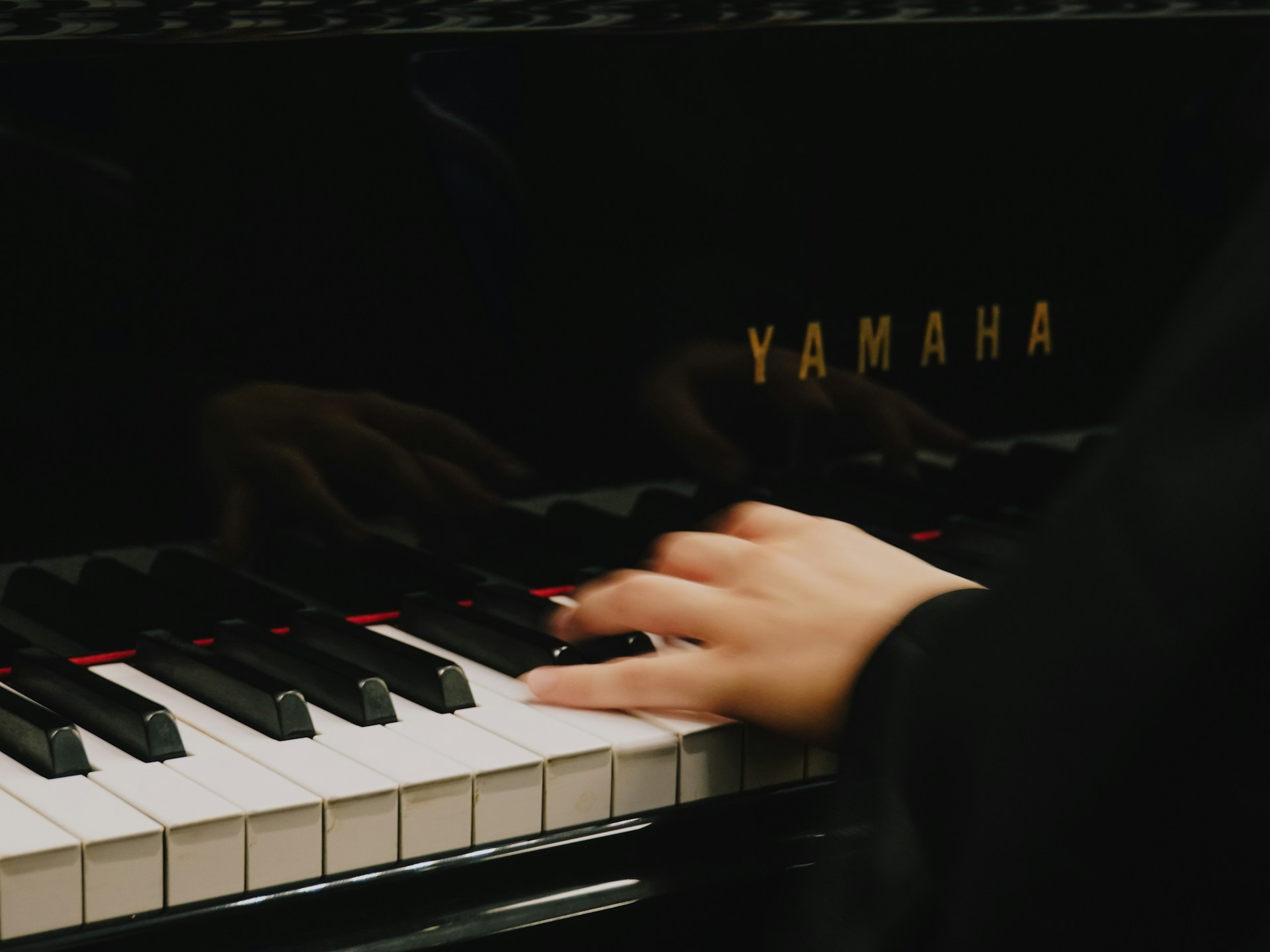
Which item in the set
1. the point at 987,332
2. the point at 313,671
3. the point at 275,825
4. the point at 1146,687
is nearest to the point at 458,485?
the point at 313,671

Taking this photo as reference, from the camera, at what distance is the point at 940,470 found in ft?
5.58

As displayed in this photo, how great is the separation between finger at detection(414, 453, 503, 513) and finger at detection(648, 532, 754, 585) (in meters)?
0.17

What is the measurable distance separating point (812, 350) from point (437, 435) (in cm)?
40

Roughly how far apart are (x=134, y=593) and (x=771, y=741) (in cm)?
52

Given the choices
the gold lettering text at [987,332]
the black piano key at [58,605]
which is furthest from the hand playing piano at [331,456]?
the gold lettering text at [987,332]

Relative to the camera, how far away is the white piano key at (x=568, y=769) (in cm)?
110

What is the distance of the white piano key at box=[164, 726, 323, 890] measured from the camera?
99 centimetres

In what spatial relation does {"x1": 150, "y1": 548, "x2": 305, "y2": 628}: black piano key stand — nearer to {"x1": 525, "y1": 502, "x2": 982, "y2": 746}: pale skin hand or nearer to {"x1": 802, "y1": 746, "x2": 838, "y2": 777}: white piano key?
{"x1": 525, "y1": 502, "x2": 982, "y2": 746}: pale skin hand

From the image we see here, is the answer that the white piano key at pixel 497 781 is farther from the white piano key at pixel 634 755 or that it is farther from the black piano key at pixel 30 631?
the black piano key at pixel 30 631

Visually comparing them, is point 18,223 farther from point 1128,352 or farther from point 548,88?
point 1128,352

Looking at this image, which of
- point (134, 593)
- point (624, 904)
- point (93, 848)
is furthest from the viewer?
point (134, 593)

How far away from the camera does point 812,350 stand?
1.59 metres

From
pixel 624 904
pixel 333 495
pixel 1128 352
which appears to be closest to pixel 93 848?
pixel 624 904

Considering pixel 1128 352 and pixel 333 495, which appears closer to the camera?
pixel 333 495
